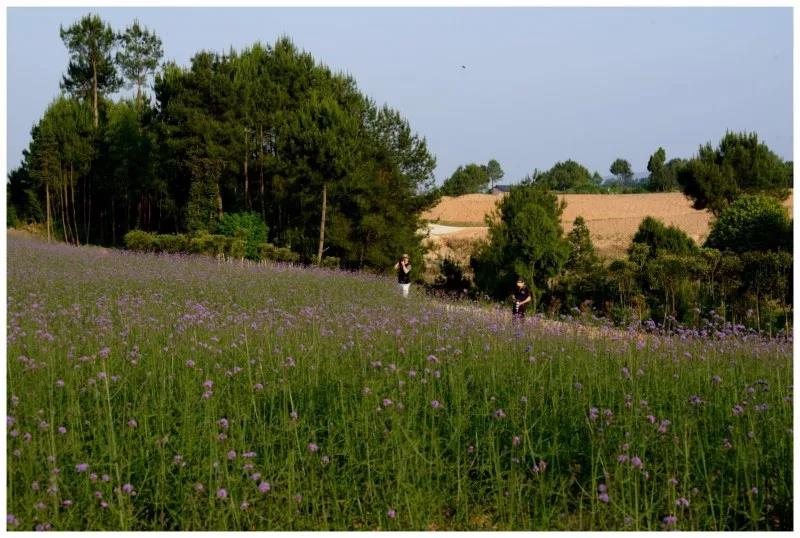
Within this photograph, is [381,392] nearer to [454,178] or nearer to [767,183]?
[767,183]

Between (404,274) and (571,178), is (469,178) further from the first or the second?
(404,274)

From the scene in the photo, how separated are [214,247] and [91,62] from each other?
75.5 feet

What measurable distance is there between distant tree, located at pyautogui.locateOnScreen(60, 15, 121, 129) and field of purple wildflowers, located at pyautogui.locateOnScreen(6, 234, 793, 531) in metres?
39.1

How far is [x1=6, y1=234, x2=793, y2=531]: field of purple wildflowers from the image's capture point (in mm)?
3873

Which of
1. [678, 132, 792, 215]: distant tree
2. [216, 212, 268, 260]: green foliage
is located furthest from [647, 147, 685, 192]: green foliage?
[216, 212, 268, 260]: green foliage

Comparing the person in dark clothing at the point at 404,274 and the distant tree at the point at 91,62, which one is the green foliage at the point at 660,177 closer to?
the distant tree at the point at 91,62

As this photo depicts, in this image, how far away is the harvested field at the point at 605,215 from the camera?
41.9 metres

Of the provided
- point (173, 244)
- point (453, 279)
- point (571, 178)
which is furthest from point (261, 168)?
point (571, 178)

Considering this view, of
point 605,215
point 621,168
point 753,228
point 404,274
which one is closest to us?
point 404,274

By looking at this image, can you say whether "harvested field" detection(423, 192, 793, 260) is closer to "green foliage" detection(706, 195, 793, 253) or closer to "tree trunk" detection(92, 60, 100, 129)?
"green foliage" detection(706, 195, 793, 253)

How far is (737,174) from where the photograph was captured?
35.5 m

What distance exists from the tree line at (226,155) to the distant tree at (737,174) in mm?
12733

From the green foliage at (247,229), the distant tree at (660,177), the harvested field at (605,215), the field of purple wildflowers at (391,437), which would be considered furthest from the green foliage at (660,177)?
the field of purple wildflowers at (391,437)

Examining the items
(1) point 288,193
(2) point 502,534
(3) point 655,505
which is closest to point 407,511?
(2) point 502,534
